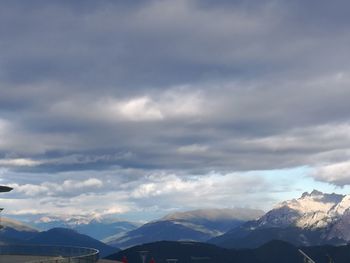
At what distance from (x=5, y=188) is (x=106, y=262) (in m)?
35.2

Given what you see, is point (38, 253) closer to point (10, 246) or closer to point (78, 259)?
point (10, 246)

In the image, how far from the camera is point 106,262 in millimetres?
140875

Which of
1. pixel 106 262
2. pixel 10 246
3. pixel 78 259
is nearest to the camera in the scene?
pixel 78 259

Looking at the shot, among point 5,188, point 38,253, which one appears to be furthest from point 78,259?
point 38,253

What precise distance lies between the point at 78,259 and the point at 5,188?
22120 millimetres

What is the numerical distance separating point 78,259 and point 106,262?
87.0ft

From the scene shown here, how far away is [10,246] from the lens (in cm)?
16238

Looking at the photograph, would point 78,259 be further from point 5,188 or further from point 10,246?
point 10,246

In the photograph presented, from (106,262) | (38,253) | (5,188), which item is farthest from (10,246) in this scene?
(5,188)

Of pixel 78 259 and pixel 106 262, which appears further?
pixel 106 262

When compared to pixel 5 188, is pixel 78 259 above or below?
below

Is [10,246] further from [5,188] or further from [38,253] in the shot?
[5,188]

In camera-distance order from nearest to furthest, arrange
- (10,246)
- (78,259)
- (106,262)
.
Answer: (78,259), (106,262), (10,246)

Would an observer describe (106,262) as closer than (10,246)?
Yes
